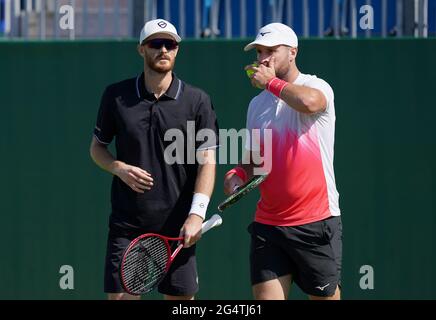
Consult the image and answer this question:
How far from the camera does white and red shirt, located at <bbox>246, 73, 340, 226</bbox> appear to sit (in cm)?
523

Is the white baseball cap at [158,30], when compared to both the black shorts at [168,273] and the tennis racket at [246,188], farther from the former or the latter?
the black shorts at [168,273]

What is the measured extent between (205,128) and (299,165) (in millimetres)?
562

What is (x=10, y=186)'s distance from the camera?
24.1ft

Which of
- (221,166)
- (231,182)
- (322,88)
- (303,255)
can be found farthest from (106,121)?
(221,166)

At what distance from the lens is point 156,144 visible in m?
5.36

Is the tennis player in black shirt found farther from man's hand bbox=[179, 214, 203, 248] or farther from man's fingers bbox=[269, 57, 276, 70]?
man's fingers bbox=[269, 57, 276, 70]

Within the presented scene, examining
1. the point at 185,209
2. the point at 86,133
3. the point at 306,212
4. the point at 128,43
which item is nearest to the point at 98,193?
the point at 86,133

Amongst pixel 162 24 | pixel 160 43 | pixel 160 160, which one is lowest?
pixel 160 160

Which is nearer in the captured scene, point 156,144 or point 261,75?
point 261,75

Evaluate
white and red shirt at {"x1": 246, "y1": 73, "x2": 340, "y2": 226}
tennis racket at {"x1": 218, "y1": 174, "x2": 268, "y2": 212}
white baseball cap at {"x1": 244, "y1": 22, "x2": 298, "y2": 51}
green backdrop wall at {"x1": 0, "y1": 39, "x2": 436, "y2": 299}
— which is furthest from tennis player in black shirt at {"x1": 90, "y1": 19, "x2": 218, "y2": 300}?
green backdrop wall at {"x1": 0, "y1": 39, "x2": 436, "y2": 299}

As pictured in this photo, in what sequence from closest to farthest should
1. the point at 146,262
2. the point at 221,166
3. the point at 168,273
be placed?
the point at 146,262, the point at 168,273, the point at 221,166

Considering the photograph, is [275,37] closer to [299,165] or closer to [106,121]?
[299,165]

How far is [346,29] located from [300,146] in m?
3.67
